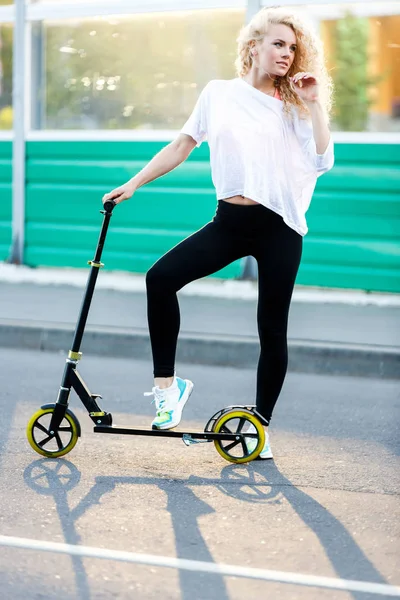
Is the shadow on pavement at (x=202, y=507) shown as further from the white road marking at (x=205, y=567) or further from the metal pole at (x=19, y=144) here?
the metal pole at (x=19, y=144)

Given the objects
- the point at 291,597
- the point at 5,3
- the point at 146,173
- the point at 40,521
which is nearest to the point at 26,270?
the point at 5,3

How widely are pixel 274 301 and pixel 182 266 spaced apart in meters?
0.43

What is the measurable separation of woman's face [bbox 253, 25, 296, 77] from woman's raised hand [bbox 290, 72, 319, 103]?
93 millimetres

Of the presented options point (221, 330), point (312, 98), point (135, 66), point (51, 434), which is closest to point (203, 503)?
point (51, 434)

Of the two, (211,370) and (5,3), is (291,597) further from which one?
(5,3)

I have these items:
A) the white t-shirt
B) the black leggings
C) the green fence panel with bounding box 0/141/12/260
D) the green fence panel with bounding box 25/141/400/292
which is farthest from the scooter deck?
the green fence panel with bounding box 0/141/12/260

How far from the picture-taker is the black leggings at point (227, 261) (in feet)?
16.0

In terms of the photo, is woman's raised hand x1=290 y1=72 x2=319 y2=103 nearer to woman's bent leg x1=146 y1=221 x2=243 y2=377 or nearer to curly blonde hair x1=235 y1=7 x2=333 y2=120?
curly blonde hair x1=235 y1=7 x2=333 y2=120

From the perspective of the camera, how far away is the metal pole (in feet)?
36.9

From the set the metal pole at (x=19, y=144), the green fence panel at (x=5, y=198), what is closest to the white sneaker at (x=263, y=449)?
the metal pole at (x=19, y=144)

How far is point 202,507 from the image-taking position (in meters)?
4.43

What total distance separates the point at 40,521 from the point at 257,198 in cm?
159

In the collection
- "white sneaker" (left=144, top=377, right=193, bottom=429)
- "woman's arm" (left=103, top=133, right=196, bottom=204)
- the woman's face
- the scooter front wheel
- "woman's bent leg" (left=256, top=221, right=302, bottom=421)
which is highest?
the woman's face

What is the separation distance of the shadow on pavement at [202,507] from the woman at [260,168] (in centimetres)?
39
